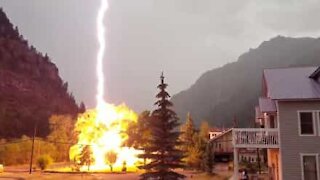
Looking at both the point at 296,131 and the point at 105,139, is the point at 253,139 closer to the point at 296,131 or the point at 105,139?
the point at 296,131

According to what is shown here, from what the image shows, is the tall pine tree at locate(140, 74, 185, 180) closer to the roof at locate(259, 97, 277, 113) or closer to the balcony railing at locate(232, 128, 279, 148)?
the balcony railing at locate(232, 128, 279, 148)

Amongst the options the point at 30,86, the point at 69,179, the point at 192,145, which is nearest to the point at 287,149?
the point at 69,179

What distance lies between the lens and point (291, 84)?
80.6 ft

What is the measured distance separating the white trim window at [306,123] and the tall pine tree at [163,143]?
29.6 ft

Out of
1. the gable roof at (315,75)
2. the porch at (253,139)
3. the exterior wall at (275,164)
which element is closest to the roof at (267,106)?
the porch at (253,139)

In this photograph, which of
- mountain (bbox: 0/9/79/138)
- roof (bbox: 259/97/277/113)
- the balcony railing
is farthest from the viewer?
mountain (bbox: 0/9/79/138)

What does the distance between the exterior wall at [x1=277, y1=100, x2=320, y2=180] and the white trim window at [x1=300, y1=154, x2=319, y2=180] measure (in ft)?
0.58

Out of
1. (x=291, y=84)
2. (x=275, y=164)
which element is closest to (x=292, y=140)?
(x=291, y=84)

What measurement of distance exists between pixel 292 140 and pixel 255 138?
244 centimetres

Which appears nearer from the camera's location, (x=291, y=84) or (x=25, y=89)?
(x=291, y=84)

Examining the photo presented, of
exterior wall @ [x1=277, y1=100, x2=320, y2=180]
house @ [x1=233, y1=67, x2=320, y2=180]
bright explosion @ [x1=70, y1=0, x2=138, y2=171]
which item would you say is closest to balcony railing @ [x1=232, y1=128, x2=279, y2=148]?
house @ [x1=233, y1=67, x2=320, y2=180]

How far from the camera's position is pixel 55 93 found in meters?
149

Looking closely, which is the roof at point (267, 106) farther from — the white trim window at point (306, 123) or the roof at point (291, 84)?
the white trim window at point (306, 123)

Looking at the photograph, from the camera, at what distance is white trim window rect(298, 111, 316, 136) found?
23.0 metres
